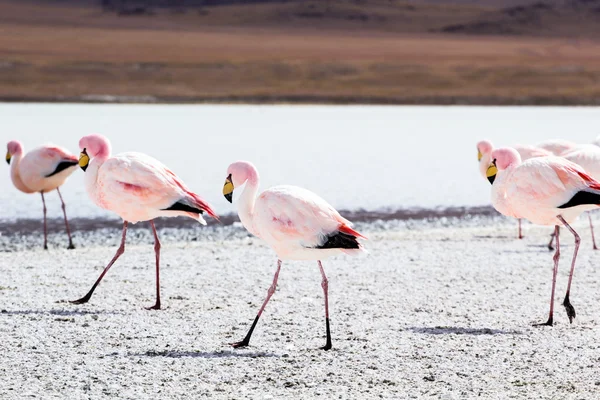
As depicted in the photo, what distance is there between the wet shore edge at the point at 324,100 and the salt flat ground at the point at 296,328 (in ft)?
112

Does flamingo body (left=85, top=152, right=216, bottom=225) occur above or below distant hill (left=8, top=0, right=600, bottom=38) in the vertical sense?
below

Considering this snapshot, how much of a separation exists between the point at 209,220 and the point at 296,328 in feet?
21.4

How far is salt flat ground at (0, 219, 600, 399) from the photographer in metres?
5.32

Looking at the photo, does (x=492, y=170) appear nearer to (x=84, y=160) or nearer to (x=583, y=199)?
(x=583, y=199)

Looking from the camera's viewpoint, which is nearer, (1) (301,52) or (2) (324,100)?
(2) (324,100)

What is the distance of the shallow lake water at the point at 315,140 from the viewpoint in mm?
15672

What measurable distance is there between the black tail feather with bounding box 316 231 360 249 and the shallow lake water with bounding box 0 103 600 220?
788 cm

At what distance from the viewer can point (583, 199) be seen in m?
6.80

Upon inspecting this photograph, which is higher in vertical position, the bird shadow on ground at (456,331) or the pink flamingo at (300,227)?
the pink flamingo at (300,227)

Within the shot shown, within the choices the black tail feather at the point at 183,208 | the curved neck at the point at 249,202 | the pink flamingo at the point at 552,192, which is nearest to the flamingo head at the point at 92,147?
the black tail feather at the point at 183,208

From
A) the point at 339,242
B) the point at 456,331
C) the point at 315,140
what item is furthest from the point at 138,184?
the point at 315,140

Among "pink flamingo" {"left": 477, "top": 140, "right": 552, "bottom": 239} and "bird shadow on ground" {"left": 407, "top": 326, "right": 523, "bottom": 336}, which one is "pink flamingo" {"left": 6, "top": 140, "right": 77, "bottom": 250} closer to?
"pink flamingo" {"left": 477, "top": 140, "right": 552, "bottom": 239}

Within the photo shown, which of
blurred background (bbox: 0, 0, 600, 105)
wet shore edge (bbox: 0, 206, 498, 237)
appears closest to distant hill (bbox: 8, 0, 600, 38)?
blurred background (bbox: 0, 0, 600, 105)

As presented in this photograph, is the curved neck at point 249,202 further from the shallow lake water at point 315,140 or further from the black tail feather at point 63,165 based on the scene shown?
the shallow lake water at point 315,140
